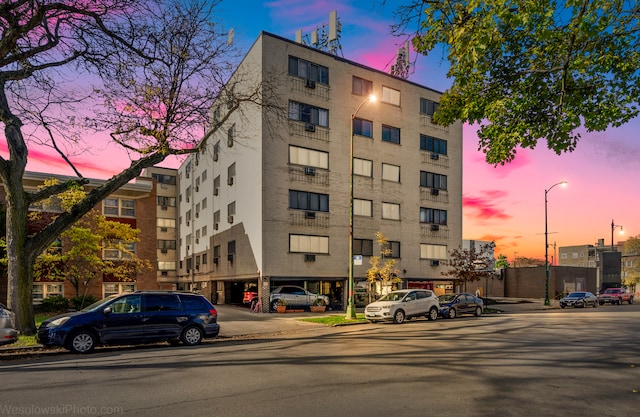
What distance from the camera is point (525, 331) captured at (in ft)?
58.1

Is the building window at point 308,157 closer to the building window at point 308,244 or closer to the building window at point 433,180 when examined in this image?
the building window at point 308,244

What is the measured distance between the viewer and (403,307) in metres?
22.4

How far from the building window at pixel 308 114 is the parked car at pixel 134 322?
778 inches

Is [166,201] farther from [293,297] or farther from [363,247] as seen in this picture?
[293,297]

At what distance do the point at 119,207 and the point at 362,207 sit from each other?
19.3m

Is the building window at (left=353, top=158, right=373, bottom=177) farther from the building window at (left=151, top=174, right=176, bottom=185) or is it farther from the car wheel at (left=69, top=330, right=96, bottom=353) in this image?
the building window at (left=151, top=174, right=176, bottom=185)

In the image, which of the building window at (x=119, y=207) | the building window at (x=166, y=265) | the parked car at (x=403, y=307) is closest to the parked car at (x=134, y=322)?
the parked car at (x=403, y=307)

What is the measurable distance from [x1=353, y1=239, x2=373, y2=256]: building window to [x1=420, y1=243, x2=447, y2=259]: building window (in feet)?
19.3

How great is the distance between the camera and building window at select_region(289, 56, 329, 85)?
31922 millimetres

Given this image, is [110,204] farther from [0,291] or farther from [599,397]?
[599,397]

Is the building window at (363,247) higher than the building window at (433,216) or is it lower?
lower

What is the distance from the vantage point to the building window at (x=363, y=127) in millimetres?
34844

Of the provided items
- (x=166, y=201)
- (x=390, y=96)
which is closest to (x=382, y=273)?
(x=390, y=96)

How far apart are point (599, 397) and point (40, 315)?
87.7 feet
